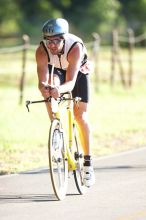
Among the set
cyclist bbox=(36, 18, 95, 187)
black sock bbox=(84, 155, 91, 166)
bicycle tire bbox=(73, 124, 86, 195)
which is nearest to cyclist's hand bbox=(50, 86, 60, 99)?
cyclist bbox=(36, 18, 95, 187)

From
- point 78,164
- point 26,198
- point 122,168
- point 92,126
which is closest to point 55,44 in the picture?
point 78,164

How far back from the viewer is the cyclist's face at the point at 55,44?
839 cm

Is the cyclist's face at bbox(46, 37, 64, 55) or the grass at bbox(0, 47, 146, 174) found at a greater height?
the cyclist's face at bbox(46, 37, 64, 55)

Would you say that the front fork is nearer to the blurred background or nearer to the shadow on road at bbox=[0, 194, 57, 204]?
the shadow on road at bbox=[0, 194, 57, 204]

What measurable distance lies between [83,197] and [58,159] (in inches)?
22.5

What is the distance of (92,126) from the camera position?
1559 cm

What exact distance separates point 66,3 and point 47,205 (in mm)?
75616

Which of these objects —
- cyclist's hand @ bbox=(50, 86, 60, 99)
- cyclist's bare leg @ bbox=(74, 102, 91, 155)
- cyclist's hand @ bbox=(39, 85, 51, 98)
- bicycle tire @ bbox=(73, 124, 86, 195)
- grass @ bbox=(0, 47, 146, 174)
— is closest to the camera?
cyclist's hand @ bbox=(50, 86, 60, 99)

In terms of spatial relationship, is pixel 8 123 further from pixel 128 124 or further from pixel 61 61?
pixel 61 61

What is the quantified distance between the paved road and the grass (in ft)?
3.68

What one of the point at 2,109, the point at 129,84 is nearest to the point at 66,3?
the point at 129,84

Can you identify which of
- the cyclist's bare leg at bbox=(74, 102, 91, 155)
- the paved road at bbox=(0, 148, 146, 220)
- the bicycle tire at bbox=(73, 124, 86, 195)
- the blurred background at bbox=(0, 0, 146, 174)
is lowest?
the blurred background at bbox=(0, 0, 146, 174)

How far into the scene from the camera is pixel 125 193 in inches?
343

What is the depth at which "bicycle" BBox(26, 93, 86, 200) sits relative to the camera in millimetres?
8188
